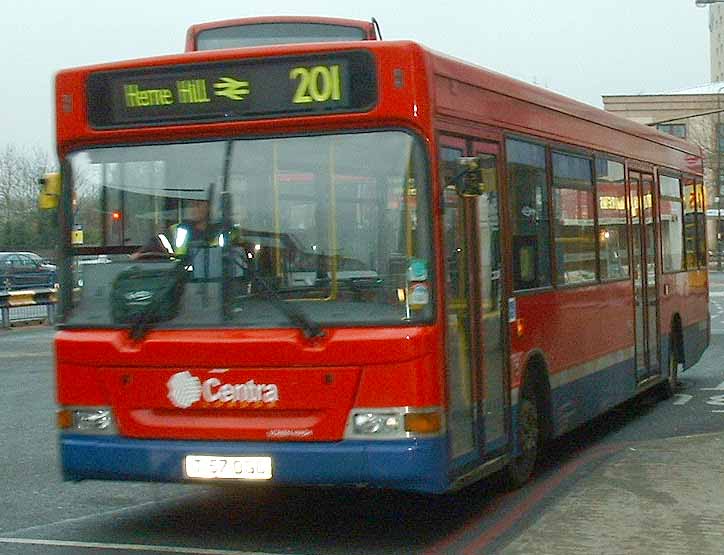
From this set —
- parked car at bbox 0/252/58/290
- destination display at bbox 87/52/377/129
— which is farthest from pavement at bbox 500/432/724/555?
parked car at bbox 0/252/58/290

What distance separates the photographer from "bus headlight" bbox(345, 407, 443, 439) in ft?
26.2

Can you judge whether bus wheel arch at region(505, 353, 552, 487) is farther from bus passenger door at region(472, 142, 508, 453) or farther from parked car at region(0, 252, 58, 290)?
parked car at region(0, 252, 58, 290)

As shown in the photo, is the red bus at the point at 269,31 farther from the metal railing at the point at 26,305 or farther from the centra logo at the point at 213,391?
the metal railing at the point at 26,305

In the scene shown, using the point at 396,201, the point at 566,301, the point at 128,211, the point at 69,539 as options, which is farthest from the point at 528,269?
the point at 69,539

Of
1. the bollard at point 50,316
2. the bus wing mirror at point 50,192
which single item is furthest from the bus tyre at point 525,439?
the bollard at point 50,316

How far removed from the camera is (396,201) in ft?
26.7

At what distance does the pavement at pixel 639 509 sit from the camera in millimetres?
7922

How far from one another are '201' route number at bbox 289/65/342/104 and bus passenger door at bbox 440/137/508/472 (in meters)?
0.73

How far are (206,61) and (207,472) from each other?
8.04 feet

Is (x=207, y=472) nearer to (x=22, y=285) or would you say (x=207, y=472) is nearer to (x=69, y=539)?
(x=69, y=539)

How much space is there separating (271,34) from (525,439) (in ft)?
23.8

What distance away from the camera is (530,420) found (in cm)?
1036

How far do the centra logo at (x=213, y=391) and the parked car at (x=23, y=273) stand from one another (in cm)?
1556

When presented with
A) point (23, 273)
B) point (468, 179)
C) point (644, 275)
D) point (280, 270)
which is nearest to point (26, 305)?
point (23, 273)
